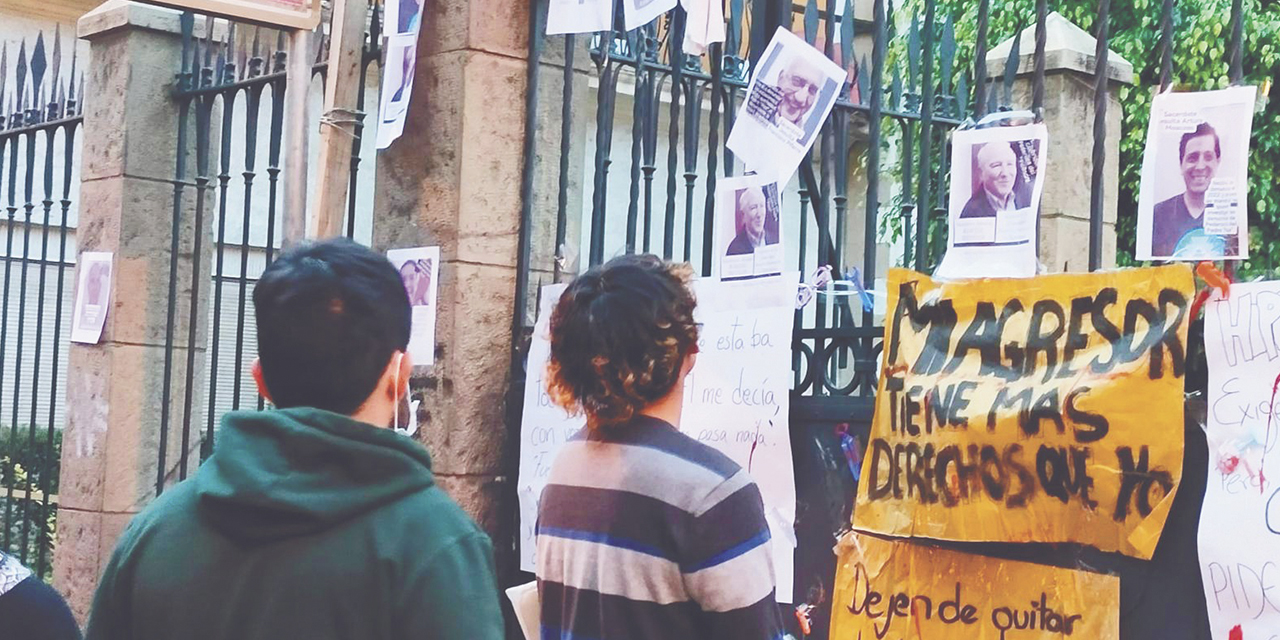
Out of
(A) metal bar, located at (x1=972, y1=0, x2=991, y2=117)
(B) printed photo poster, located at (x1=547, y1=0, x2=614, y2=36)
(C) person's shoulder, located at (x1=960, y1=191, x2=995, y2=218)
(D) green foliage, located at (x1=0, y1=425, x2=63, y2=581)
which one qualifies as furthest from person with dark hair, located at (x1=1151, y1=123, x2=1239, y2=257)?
(D) green foliage, located at (x1=0, y1=425, x2=63, y2=581)

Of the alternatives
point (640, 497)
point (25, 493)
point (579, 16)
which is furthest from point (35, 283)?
point (640, 497)

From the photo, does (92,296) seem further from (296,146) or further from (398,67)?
(296,146)

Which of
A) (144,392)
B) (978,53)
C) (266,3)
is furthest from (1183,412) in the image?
(144,392)

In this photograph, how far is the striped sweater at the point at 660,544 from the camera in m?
2.56

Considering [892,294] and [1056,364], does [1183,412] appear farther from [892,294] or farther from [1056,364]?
[892,294]

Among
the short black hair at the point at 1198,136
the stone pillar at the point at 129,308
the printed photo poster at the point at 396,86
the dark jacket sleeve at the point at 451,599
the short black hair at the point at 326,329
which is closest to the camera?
the dark jacket sleeve at the point at 451,599

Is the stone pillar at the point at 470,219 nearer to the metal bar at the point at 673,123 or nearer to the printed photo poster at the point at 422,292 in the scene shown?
the printed photo poster at the point at 422,292

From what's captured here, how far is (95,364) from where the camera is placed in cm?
638

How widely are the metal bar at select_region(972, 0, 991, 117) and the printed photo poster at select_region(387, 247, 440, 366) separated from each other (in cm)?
182

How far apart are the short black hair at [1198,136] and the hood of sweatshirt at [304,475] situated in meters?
1.73

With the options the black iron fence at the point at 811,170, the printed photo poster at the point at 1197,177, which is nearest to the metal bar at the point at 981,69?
the black iron fence at the point at 811,170

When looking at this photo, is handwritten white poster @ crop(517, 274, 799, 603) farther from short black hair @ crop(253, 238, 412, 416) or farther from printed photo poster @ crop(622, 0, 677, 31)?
short black hair @ crop(253, 238, 412, 416)

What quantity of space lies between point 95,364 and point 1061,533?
176 inches

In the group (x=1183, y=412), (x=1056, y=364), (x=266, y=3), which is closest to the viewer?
(x=1183, y=412)
